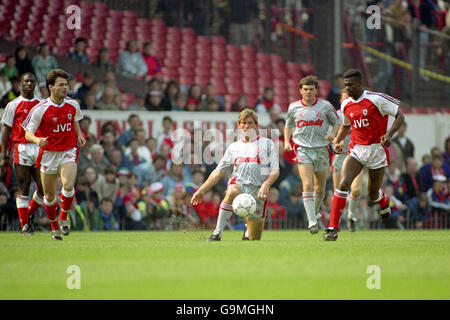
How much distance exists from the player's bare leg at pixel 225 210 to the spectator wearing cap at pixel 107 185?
5950mm

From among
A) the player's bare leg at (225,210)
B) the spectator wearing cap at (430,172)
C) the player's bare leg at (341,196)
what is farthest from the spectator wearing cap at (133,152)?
the player's bare leg at (341,196)

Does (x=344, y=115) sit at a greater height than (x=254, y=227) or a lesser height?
greater

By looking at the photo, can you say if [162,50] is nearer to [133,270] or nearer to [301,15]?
[301,15]

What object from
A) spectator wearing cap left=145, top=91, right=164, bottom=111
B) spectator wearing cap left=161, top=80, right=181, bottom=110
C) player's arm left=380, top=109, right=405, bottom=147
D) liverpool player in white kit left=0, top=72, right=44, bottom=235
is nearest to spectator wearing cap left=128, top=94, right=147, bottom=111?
spectator wearing cap left=145, top=91, right=164, bottom=111

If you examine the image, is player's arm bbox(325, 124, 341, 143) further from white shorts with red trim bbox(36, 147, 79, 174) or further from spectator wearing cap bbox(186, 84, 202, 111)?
spectator wearing cap bbox(186, 84, 202, 111)

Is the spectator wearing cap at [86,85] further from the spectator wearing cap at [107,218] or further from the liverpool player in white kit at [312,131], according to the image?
the liverpool player in white kit at [312,131]

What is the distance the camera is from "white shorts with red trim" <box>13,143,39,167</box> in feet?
46.8

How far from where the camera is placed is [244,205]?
11.8 meters

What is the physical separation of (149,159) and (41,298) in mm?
12259

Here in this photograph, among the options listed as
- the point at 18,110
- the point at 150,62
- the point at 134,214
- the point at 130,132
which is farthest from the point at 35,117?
the point at 150,62

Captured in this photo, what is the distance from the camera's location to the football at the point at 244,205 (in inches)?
463

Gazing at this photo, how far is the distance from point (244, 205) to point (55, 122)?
3014 mm

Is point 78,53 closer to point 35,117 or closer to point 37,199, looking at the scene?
point 37,199

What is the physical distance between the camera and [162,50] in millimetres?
25844
